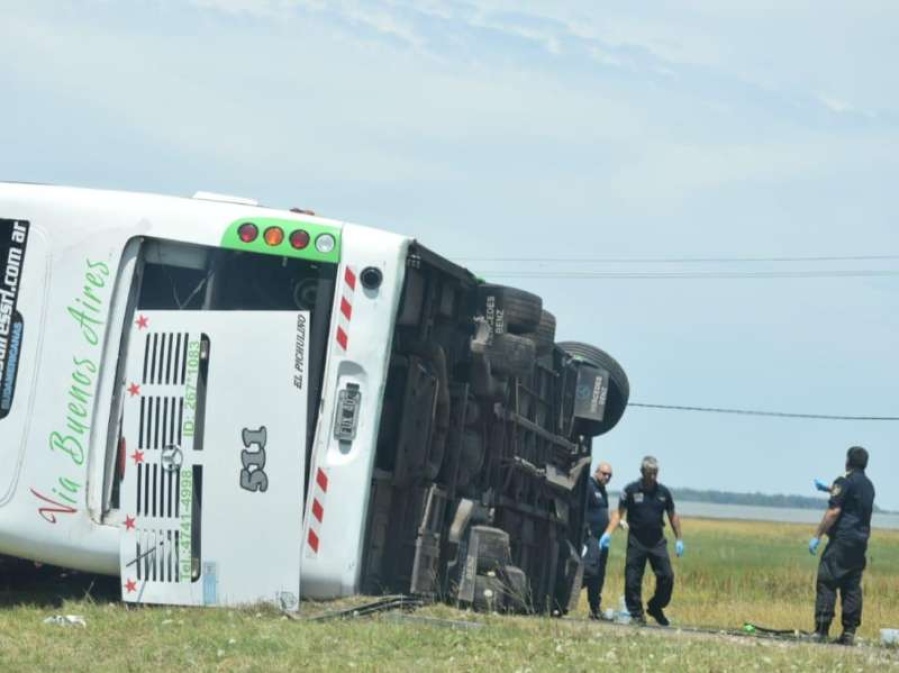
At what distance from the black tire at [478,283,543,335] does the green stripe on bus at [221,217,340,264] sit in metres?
1.47

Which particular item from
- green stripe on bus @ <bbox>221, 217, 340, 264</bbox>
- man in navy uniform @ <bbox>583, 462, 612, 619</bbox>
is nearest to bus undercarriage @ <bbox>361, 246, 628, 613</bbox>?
green stripe on bus @ <bbox>221, 217, 340, 264</bbox>

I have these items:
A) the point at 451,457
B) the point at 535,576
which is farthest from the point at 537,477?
the point at 451,457

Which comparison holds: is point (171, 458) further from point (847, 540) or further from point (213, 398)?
point (847, 540)

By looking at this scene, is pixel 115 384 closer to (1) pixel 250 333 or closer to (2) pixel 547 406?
(1) pixel 250 333

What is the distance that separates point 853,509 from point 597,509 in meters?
3.86

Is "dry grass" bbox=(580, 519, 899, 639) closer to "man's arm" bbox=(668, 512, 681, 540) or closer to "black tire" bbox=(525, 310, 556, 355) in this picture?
"man's arm" bbox=(668, 512, 681, 540)

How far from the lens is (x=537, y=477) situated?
12078mm

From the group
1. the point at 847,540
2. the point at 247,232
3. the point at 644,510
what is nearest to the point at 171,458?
the point at 247,232

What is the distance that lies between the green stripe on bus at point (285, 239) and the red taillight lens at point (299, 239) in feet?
0.03

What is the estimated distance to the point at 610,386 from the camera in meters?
13.9

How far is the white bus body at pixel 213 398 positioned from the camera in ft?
30.0

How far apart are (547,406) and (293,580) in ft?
13.5

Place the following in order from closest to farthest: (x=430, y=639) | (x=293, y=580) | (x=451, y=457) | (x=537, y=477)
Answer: (x=430, y=639) < (x=293, y=580) < (x=451, y=457) < (x=537, y=477)

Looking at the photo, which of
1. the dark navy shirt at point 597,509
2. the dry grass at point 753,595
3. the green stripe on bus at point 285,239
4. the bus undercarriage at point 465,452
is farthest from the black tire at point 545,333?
the dry grass at point 753,595
